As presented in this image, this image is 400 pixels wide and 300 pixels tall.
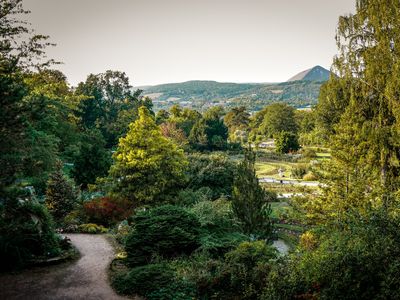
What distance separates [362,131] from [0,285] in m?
14.1

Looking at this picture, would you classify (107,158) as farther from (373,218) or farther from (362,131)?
(373,218)

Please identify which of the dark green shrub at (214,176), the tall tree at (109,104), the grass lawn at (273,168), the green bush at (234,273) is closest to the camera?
the green bush at (234,273)

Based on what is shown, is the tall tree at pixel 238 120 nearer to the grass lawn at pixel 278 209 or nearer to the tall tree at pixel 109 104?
the tall tree at pixel 109 104

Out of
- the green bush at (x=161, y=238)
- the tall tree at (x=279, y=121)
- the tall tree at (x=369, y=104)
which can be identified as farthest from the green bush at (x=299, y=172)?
the green bush at (x=161, y=238)

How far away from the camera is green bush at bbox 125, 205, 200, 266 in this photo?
1080 centimetres

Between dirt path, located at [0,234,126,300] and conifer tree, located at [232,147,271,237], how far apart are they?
518cm

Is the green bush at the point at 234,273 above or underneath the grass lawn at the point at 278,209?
above

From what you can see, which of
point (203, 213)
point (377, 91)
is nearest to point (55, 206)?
point (203, 213)

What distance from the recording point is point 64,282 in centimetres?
970

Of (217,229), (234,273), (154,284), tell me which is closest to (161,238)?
(154,284)

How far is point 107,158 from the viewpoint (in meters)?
27.3

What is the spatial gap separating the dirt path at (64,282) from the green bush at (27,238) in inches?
21.1

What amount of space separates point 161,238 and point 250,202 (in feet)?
13.8

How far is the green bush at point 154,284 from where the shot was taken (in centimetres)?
878
